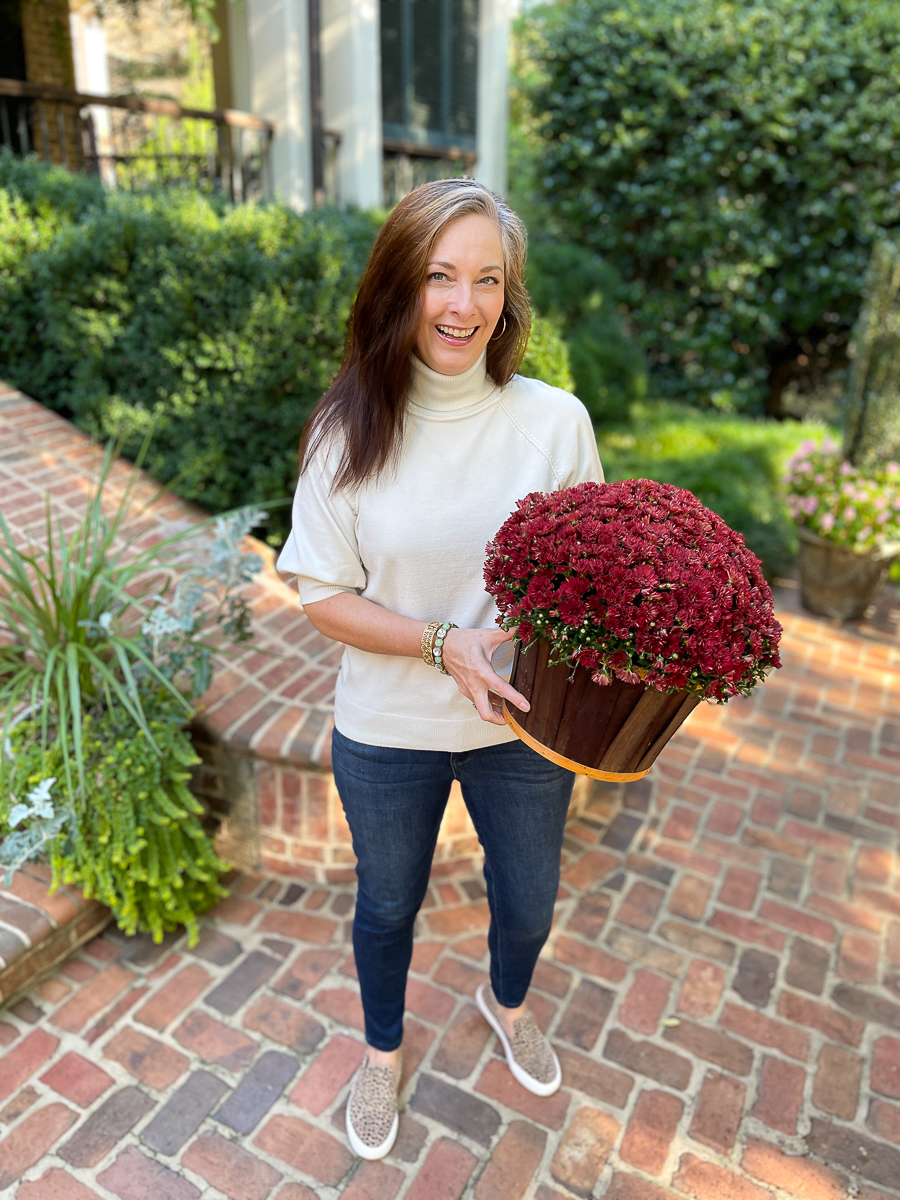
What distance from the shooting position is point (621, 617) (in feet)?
4.02

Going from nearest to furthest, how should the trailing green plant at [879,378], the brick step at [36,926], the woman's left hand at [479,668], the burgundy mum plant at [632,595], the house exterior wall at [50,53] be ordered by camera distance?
the burgundy mum plant at [632,595] → the woman's left hand at [479,668] → the brick step at [36,926] → the trailing green plant at [879,378] → the house exterior wall at [50,53]

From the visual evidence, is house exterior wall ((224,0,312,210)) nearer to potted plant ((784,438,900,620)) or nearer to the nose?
potted plant ((784,438,900,620))

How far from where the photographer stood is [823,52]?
755 centimetres

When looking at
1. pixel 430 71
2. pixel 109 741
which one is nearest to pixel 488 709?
pixel 109 741

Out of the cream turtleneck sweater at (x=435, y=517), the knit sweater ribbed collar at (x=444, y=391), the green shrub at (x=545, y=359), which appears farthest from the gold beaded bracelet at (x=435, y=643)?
the green shrub at (x=545, y=359)

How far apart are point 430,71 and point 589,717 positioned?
778cm

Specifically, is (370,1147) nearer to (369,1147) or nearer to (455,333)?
(369,1147)

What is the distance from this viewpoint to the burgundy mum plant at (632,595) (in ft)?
4.04

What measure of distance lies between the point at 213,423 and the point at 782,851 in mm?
2786

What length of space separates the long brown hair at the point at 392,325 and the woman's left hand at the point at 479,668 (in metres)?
0.33

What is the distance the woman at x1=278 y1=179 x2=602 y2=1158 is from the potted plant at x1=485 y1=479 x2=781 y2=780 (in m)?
0.11

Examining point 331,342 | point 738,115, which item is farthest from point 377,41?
point 331,342

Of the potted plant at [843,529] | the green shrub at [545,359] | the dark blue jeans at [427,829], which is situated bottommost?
the potted plant at [843,529]

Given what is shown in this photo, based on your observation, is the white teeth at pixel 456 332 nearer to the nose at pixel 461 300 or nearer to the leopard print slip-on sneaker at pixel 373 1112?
the nose at pixel 461 300
